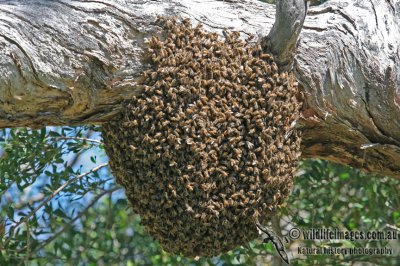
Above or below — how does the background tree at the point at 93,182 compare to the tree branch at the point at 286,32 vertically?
below

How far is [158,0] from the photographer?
154 inches

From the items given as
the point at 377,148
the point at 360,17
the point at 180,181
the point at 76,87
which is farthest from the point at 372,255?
the point at 76,87

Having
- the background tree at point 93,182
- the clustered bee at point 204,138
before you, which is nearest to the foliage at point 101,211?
the background tree at point 93,182

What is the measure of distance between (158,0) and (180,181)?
947 mm

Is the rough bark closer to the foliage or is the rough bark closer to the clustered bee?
the clustered bee

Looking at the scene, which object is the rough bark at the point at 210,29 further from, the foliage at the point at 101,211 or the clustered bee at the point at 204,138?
the foliage at the point at 101,211

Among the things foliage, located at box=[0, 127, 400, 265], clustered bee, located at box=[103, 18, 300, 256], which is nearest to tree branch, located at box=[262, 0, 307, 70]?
clustered bee, located at box=[103, 18, 300, 256]

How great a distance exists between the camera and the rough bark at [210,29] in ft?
11.8

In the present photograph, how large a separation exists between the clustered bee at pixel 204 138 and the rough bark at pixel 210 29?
12 cm

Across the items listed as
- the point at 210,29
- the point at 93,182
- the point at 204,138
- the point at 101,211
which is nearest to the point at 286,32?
the point at 210,29

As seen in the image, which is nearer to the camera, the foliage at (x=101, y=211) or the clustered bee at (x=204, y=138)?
the clustered bee at (x=204, y=138)

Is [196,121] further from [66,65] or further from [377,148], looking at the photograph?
[377,148]

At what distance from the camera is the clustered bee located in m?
3.69

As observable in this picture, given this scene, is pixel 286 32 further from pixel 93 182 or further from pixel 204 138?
pixel 93 182
